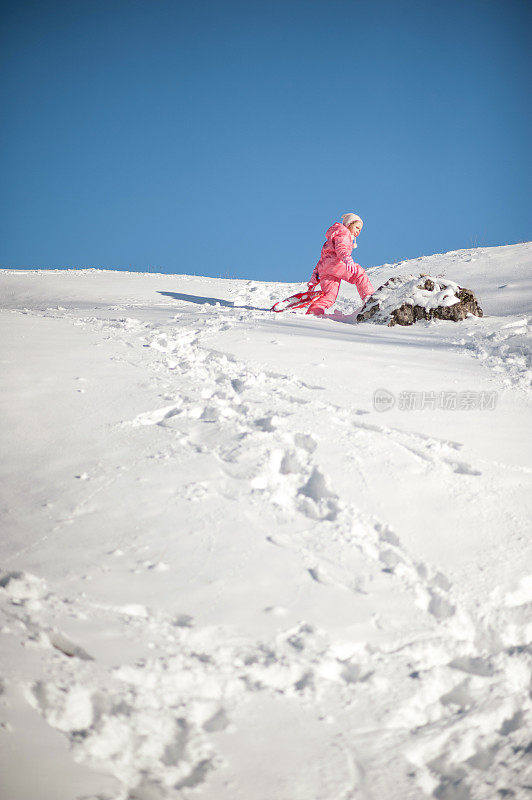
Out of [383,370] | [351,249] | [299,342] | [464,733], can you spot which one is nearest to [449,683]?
[464,733]

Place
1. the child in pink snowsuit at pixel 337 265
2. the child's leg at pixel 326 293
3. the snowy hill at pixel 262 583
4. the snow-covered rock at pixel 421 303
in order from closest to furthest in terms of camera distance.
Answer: the snowy hill at pixel 262 583 < the snow-covered rock at pixel 421 303 < the child in pink snowsuit at pixel 337 265 < the child's leg at pixel 326 293

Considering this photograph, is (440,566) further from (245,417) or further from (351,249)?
(351,249)

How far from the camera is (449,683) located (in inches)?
60.3

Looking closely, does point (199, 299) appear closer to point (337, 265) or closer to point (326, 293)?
point (326, 293)

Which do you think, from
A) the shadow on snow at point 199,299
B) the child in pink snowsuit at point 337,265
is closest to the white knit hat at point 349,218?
the child in pink snowsuit at point 337,265

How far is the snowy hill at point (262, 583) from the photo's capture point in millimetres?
1315

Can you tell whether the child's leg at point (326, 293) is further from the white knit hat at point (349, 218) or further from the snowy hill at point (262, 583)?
the snowy hill at point (262, 583)

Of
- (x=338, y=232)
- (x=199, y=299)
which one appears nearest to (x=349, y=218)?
(x=338, y=232)

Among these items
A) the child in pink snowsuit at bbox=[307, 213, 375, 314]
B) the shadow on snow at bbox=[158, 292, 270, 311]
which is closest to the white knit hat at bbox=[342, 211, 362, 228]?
the child in pink snowsuit at bbox=[307, 213, 375, 314]

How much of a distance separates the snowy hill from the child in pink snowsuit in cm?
285

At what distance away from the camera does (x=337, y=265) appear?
6.20 m

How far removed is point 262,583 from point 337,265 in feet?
16.5

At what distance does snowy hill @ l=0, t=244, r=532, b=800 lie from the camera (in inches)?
51.8

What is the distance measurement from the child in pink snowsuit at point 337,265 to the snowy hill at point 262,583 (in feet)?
9.35
